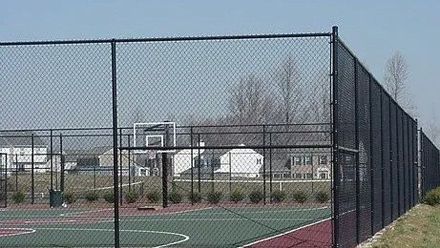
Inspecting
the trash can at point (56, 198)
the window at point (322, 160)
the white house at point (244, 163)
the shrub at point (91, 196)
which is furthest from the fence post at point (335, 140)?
the shrub at point (91, 196)

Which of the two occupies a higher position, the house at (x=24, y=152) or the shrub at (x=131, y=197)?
the house at (x=24, y=152)

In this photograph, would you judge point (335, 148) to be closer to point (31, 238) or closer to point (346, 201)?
point (346, 201)

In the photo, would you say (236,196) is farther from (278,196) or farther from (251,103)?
(251,103)

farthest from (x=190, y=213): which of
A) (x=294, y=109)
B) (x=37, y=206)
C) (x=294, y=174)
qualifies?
(x=294, y=109)

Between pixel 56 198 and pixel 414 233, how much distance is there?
54.2 feet

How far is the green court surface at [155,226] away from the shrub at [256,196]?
29.7 inches

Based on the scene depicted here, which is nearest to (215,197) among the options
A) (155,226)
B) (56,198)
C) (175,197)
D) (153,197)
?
(175,197)

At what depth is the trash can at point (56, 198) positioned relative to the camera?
105ft

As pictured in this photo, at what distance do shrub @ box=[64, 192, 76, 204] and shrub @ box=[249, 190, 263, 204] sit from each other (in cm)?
628

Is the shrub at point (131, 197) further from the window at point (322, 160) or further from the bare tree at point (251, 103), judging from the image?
the bare tree at point (251, 103)

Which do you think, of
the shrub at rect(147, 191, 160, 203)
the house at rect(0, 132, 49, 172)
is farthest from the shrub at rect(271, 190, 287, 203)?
the house at rect(0, 132, 49, 172)

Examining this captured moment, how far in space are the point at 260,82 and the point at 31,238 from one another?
7091 millimetres

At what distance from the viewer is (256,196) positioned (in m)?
31.2

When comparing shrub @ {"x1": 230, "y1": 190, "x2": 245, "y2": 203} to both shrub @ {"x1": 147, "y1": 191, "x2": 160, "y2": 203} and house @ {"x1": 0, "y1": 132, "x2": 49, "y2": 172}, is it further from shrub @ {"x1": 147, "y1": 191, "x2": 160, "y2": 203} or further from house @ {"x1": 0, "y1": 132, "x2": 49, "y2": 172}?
house @ {"x1": 0, "y1": 132, "x2": 49, "y2": 172}
